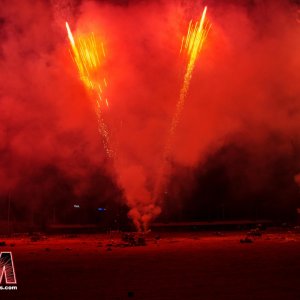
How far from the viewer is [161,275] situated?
41.9ft

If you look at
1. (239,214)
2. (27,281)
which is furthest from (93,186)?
(27,281)

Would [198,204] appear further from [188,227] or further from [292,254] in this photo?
[292,254]

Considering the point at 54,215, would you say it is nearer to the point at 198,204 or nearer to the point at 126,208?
the point at 126,208

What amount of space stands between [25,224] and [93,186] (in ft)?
20.9

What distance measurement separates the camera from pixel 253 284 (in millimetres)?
11094

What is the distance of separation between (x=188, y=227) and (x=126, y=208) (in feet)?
18.1

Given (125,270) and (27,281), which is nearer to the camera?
(27,281)

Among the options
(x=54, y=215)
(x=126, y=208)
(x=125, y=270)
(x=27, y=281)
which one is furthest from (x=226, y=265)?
(x=54, y=215)

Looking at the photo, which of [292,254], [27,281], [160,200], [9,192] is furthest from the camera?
[160,200]

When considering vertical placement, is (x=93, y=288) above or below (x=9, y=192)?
below

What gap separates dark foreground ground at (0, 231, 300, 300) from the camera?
1020cm

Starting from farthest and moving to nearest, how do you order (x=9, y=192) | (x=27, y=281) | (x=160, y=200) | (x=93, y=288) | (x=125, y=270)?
(x=160, y=200) < (x=9, y=192) < (x=125, y=270) < (x=27, y=281) < (x=93, y=288)

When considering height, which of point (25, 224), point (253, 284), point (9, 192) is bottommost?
point (253, 284)

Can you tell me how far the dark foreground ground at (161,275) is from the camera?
10.2 metres
